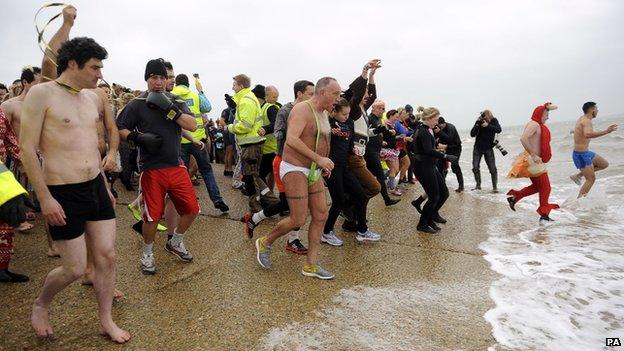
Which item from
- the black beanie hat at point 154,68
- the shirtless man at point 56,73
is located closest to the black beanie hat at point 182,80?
the black beanie hat at point 154,68

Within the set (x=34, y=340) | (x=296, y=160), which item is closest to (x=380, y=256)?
(x=296, y=160)

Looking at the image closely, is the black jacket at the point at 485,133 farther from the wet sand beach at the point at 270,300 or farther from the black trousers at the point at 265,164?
the black trousers at the point at 265,164

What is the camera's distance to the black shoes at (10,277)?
342 centimetres

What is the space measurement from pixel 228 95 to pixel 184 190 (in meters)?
3.95

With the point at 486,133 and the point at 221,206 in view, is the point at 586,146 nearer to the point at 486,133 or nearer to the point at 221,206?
the point at 486,133

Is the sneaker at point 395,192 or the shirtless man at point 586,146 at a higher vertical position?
the shirtless man at point 586,146

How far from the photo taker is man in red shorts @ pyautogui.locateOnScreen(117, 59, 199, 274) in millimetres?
3525

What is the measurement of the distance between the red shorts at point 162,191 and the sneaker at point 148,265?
1.23 ft

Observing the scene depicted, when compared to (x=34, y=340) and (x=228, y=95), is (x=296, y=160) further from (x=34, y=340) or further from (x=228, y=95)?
(x=228, y=95)

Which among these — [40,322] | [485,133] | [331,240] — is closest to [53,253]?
[40,322]

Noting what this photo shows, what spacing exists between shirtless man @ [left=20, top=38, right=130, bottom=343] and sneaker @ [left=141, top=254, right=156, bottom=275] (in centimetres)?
104

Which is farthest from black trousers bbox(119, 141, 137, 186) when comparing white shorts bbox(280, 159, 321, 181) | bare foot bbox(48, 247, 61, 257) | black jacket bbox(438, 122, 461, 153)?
black jacket bbox(438, 122, 461, 153)

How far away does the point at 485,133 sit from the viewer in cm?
954

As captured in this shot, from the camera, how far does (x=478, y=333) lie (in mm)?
2881
